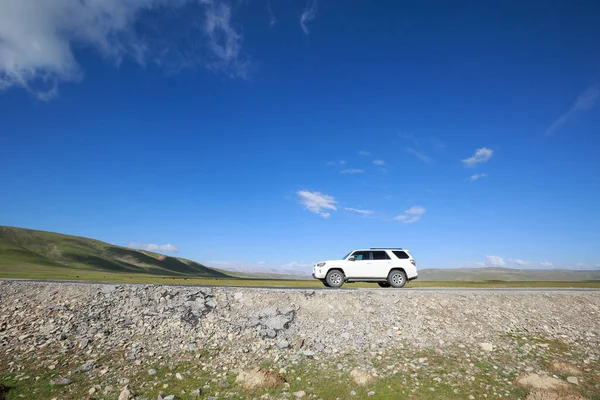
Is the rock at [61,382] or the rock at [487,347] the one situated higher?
the rock at [487,347]

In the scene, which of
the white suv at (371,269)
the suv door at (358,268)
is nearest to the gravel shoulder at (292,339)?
the white suv at (371,269)

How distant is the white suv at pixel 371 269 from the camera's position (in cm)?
1959

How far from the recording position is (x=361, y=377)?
11031 mm

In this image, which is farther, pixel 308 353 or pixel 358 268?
pixel 358 268

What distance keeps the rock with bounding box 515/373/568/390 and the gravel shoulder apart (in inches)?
5.2

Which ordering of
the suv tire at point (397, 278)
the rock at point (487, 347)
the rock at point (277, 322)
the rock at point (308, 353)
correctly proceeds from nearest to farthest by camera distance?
the rock at point (308, 353) → the rock at point (487, 347) → the rock at point (277, 322) → the suv tire at point (397, 278)

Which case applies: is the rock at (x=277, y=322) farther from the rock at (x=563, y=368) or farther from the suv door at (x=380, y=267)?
the rock at (x=563, y=368)

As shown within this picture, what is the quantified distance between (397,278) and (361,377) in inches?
379

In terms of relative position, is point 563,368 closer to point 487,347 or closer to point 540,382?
point 540,382

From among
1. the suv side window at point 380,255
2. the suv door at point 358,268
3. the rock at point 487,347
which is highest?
the suv side window at point 380,255

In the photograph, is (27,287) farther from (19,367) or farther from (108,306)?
(19,367)

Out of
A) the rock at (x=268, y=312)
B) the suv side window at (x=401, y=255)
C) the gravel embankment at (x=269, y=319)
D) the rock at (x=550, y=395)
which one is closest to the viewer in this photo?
the rock at (x=550, y=395)

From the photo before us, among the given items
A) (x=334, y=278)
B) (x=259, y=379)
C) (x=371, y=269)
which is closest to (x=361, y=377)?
(x=259, y=379)

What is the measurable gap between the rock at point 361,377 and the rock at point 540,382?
16.2 feet
